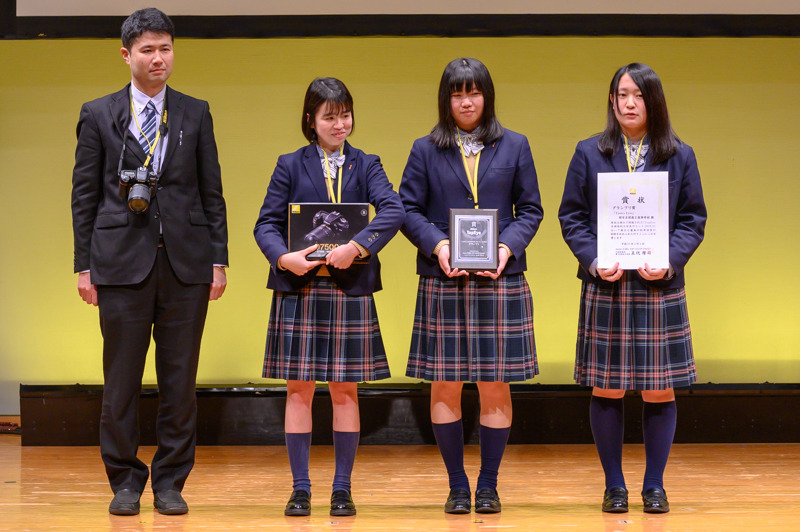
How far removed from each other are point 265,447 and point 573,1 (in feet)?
9.44

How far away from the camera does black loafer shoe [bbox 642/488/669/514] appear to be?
301 centimetres

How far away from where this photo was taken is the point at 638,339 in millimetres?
3000

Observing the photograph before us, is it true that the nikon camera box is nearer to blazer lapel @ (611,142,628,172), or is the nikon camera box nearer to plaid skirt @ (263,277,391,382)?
plaid skirt @ (263,277,391,382)

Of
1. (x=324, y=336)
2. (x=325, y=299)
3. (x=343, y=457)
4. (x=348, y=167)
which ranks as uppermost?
(x=348, y=167)

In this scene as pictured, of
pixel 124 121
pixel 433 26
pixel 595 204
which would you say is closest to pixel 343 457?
pixel 595 204

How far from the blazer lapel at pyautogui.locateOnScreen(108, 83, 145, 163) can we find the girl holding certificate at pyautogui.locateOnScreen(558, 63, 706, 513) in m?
1.53

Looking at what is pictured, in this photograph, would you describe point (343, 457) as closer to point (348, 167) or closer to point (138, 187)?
point (348, 167)

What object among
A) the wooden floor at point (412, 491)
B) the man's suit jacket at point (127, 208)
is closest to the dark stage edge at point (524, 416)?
the wooden floor at point (412, 491)

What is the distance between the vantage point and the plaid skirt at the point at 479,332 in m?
3.00

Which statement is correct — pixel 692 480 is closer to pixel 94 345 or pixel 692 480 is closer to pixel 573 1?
pixel 573 1

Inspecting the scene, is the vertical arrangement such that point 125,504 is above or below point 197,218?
below

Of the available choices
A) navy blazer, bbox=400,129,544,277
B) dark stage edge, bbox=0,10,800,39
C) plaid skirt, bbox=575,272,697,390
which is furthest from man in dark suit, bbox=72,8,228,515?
dark stage edge, bbox=0,10,800,39

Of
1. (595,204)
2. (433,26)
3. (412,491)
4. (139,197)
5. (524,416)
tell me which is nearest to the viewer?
(139,197)

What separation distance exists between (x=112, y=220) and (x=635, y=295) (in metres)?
1.83
